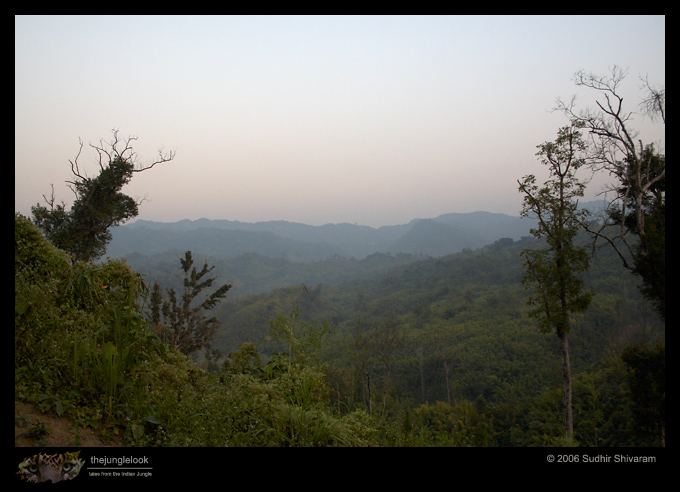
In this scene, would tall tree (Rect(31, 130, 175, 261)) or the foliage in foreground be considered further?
tall tree (Rect(31, 130, 175, 261))

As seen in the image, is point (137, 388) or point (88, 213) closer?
point (137, 388)

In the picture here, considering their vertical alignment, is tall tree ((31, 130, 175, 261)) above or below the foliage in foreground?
above

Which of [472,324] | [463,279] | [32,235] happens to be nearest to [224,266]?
[463,279]

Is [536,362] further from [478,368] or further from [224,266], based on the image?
[224,266]

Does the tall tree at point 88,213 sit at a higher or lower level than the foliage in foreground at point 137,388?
higher

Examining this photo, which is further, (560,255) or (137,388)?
(560,255)

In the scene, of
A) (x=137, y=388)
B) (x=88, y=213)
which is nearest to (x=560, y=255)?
(x=137, y=388)

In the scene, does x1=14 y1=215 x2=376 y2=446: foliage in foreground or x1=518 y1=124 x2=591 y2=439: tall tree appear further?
x1=518 y1=124 x2=591 y2=439: tall tree

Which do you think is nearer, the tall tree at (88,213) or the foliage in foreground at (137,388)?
the foliage in foreground at (137,388)

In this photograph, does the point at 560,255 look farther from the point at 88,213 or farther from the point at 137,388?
the point at 88,213
